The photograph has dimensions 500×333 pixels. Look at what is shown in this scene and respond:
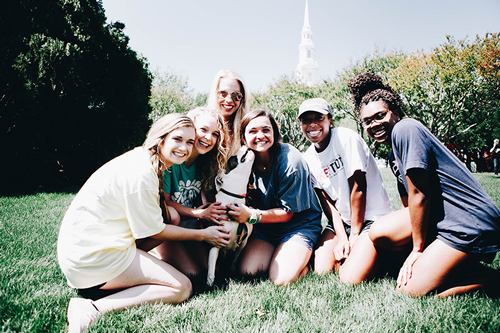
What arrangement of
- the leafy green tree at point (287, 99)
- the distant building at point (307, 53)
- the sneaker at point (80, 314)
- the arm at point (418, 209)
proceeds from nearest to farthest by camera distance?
the sneaker at point (80, 314) → the arm at point (418, 209) → the leafy green tree at point (287, 99) → the distant building at point (307, 53)

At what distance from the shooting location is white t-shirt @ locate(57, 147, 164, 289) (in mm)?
2246

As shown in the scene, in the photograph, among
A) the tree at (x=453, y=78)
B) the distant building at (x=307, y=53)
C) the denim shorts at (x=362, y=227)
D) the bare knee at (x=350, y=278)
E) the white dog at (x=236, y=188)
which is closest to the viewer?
the bare knee at (x=350, y=278)

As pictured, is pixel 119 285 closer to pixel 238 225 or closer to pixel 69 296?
pixel 69 296

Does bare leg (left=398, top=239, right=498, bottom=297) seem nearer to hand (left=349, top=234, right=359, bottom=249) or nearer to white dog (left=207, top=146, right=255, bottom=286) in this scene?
hand (left=349, top=234, right=359, bottom=249)

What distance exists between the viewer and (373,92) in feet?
10.1

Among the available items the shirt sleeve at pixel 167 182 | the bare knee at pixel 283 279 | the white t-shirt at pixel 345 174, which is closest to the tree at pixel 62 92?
the shirt sleeve at pixel 167 182

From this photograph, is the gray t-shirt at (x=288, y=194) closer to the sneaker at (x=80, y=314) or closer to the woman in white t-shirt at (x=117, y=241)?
the woman in white t-shirt at (x=117, y=241)

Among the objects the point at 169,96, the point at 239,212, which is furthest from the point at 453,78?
the point at 169,96

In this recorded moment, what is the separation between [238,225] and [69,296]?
1.73m

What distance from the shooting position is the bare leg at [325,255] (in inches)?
127

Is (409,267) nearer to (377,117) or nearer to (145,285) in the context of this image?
(377,117)

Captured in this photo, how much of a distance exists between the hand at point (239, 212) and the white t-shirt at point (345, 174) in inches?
44.7

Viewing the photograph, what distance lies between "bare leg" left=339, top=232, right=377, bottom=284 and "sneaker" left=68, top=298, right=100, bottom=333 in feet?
7.78

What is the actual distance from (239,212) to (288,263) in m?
0.77
